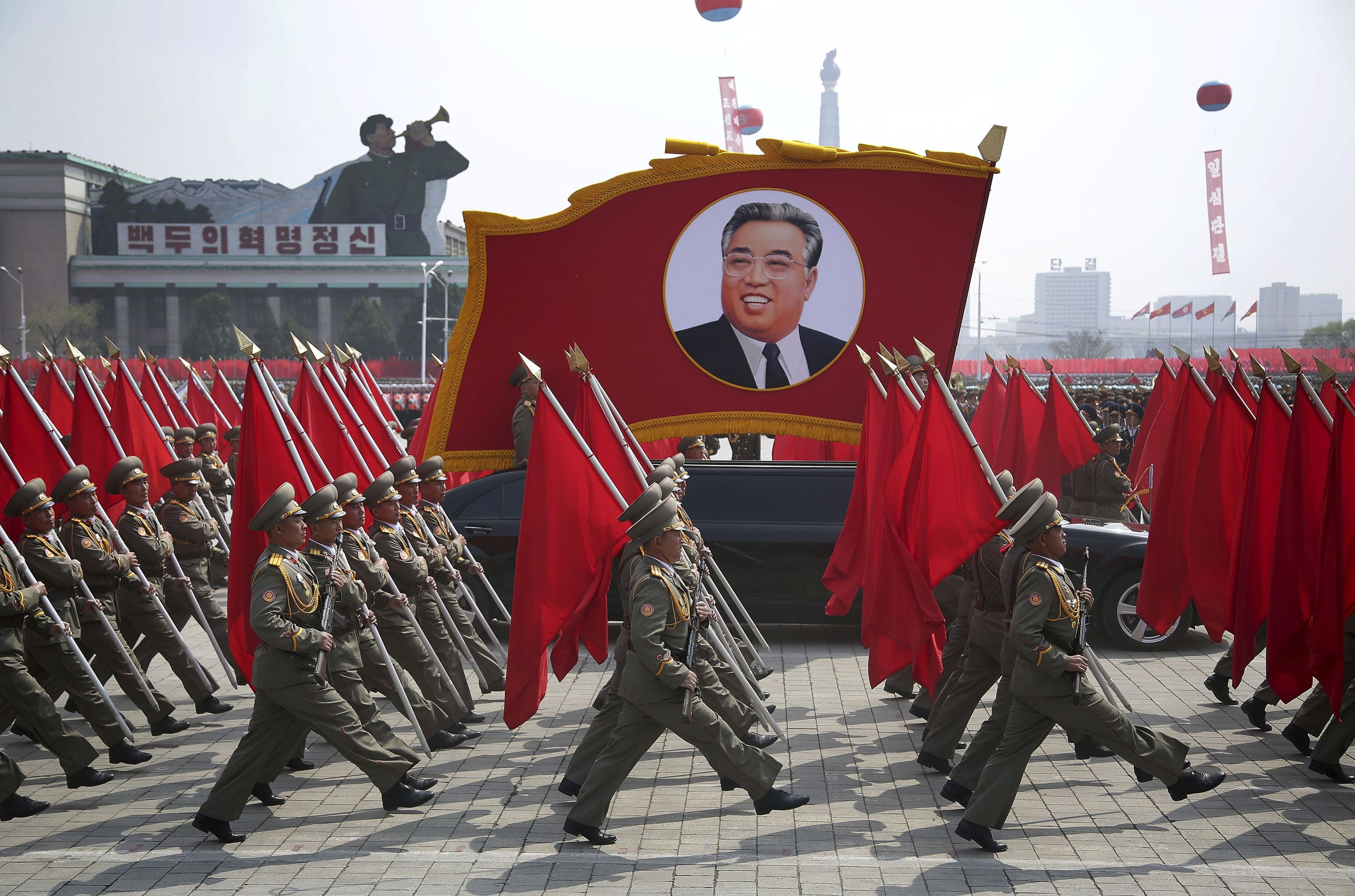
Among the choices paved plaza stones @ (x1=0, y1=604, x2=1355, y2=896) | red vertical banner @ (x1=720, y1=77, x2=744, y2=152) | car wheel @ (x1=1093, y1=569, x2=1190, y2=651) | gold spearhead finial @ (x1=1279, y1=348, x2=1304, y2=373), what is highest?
red vertical banner @ (x1=720, y1=77, x2=744, y2=152)

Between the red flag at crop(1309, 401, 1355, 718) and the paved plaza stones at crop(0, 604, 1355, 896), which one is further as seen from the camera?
the red flag at crop(1309, 401, 1355, 718)

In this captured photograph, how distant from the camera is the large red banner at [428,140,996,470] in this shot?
9703mm

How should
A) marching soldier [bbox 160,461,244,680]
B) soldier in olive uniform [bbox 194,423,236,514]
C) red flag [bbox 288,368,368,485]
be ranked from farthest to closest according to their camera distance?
soldier in olive uniform [bbox 194,423,236,514] < marching soldier [bbox 160,461,244,680] < red flag [bbox 288,368,368,485]

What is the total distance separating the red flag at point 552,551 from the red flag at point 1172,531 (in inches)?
163

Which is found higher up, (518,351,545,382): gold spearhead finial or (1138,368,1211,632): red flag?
(518,351,545,382): gold spearhead finial

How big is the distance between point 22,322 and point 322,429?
6858 cm

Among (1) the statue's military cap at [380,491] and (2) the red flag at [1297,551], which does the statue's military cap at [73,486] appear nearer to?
(1) the statue's military cap at [380,491]

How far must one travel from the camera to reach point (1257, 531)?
7738 millimetres

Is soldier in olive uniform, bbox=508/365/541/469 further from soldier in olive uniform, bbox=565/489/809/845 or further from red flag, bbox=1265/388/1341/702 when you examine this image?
red flag, bbox=1265/388/1341/702

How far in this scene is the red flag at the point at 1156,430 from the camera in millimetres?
10047

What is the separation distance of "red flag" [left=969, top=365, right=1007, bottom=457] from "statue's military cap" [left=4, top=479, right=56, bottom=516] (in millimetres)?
9465

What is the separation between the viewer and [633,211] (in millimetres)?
9734

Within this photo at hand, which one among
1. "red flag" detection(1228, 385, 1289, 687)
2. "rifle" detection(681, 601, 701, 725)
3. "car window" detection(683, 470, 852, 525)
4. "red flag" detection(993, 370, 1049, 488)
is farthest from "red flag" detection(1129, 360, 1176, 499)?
"rifle" detection(681, 601, 701, 725)

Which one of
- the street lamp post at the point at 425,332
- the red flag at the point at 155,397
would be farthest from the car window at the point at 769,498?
the street lamp post at the point at 425,332
